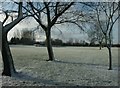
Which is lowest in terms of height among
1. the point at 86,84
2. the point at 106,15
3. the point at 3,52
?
the point at 86,84

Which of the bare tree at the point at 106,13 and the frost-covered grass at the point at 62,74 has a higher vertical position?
the bare tree at the point at 106,13

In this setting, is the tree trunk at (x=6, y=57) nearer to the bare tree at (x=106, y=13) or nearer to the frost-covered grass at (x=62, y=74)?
the frost-covered grass at (x=62, y=74)

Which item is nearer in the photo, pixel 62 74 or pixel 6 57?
pixel 6 57

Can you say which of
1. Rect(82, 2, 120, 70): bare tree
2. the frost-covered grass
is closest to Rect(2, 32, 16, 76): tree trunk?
the frost-covered grass

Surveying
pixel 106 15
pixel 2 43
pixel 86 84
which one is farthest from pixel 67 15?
pixel 86 84

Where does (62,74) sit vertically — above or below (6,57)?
below

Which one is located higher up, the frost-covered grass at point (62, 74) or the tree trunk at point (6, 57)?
the tree trunk at point (6, 57)

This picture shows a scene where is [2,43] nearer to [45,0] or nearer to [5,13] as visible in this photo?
[5,13]

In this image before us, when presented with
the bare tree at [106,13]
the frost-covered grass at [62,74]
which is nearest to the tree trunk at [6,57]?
the frost-covered grass at [62,74]

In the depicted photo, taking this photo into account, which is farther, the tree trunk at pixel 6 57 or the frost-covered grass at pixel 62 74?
the tree trunk at pixel 6 57

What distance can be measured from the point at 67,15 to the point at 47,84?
43.8 feet

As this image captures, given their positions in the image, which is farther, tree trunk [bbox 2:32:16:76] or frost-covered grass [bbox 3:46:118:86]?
tree trunk [bbox 2:32:16:76]

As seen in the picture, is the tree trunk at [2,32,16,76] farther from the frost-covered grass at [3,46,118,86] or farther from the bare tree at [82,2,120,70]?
the bare tree at [82,2,120,70]

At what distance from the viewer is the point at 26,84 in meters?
8.85
